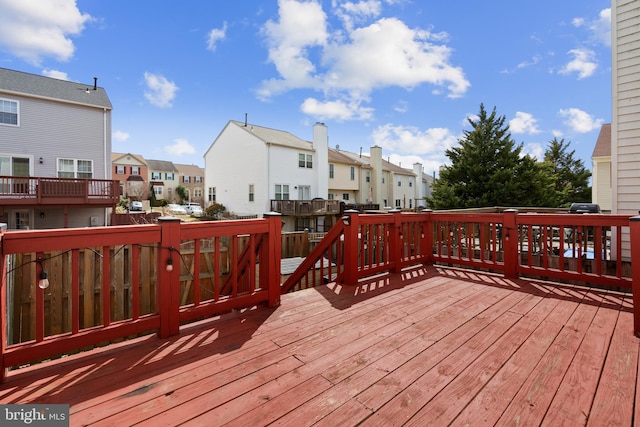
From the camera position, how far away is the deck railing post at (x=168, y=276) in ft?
7.45

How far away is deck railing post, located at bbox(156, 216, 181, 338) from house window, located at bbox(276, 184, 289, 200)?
59.0 feet

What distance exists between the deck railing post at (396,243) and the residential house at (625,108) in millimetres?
3299

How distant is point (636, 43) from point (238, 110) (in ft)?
69.9

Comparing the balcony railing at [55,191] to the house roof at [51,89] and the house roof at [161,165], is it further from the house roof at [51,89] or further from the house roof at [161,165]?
the house roof at [161,165]

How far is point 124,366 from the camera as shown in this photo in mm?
1890

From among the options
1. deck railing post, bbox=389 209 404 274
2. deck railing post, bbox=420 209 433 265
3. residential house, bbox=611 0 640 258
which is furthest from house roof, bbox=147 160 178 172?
residential house, bbox=611 0 640 258

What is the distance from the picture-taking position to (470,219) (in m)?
4.41

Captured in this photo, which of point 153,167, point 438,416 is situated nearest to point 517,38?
point 438,416

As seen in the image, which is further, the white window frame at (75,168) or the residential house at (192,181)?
the residential house at (192,181)

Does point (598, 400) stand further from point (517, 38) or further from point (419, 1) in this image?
point (517, 38)

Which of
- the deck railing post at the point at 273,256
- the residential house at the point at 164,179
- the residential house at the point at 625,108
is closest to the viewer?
the deck railing post at the point at 273,256

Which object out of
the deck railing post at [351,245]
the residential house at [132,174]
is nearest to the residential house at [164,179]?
the residential house at [132,174]

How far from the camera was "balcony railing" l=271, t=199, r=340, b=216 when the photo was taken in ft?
62.4

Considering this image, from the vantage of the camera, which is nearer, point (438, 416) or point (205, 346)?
point (438, 416)
